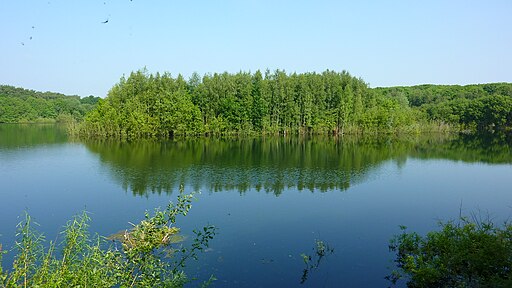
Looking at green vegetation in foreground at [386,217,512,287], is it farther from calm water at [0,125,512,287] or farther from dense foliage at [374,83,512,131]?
dense foliage at [374,83,512,131]

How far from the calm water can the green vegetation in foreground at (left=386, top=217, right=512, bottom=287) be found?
1.50 meters

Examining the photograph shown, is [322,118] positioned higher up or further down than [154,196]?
higher up

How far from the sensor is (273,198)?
22688 mm

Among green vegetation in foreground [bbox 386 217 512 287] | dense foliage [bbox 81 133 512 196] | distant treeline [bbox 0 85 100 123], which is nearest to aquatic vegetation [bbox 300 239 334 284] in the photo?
green vegetation in foreground [bbox 386 217 512 287]

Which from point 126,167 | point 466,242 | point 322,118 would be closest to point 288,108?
point 322,118

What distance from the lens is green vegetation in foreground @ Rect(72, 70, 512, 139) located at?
214 ft

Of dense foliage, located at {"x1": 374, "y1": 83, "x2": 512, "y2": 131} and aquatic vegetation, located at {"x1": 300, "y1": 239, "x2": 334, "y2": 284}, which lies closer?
aquatic vegetation, located at {"x1": 300, "y1": 239, "x2": 334, "y2": 284}

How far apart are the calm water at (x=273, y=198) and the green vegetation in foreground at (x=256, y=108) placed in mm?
Result: 24081

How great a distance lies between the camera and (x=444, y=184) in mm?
27406

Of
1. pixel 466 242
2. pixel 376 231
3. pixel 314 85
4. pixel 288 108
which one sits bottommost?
pixel 376 231

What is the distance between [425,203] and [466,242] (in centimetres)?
1130

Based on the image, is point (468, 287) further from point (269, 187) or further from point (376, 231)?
point (269, 187)

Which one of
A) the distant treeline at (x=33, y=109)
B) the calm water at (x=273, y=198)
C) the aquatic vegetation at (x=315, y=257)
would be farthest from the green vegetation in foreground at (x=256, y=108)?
the distant treeline at (x=33, y=109)

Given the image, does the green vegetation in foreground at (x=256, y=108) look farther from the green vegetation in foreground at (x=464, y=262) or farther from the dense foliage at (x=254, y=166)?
the green vegetation in foreground at (x=464, y=262)
